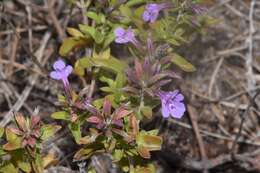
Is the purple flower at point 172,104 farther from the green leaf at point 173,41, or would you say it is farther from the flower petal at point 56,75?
the flower petal at point 56,75

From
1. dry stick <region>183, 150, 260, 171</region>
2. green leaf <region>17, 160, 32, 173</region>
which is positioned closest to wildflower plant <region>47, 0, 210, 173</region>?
green leaf <region>17, 160, 32, 173</region>

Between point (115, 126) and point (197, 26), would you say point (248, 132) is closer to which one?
point (197, 26)

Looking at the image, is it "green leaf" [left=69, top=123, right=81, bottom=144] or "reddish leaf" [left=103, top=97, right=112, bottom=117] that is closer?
"reddish leaf" [left=103, top=97, right=112, bottom=117]

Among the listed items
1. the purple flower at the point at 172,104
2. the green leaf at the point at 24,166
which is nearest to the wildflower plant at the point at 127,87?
the purple flower at the point at 172,104

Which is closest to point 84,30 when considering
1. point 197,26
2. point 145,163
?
point 197,26

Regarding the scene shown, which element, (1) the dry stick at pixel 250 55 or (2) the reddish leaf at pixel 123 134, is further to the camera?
(1) the dry stick at pixel 250 55

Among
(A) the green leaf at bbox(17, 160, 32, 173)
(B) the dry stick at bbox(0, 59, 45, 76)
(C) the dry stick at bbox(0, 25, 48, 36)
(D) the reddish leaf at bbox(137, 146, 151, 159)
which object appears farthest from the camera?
(C) the dry stick at bbox(0, 25, 48, 36)

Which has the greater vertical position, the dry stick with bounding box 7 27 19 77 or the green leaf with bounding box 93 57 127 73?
the green leaf with bounding box 93 57 127 73

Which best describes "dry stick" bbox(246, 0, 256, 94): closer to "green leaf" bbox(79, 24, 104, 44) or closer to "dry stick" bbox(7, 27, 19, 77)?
"green leaf" bbox(79, 24, 104, 44)

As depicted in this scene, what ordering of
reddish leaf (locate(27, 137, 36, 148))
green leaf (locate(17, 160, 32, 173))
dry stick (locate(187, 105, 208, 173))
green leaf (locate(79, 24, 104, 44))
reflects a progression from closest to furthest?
reddish leaf (locate(27, 137, 36, 148)) → green leaf (locate(17, 160, 32, 173)) → green leaf (locate(79, 24, 104, 44)) → dry stick (locate(187, 105, 208, 173))
